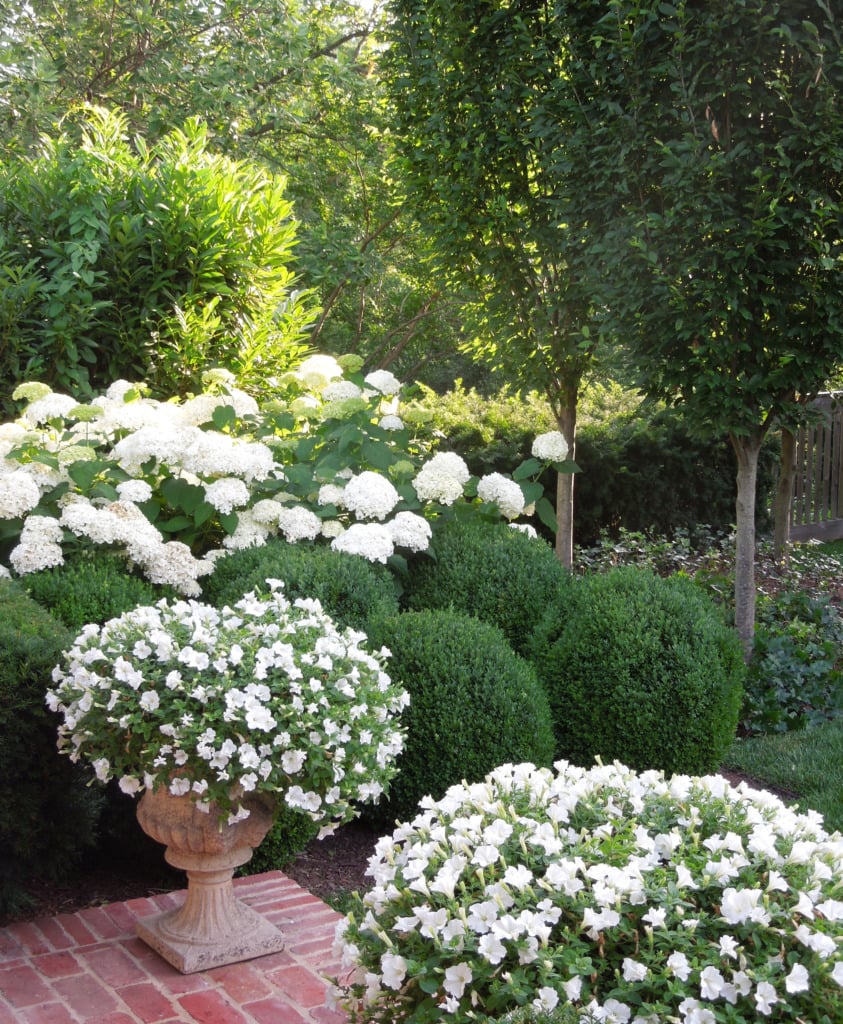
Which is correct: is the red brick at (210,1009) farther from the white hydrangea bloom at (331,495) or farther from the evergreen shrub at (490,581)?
the white hydrangea bloom at (331,495)

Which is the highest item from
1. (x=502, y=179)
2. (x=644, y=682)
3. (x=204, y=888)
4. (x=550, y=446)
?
(x=502, y=179)

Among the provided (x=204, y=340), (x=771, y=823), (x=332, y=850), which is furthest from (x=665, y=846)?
(x=204, y=340)

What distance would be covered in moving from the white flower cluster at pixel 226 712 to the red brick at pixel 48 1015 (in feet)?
1.77

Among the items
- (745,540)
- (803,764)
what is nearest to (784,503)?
(745,540)

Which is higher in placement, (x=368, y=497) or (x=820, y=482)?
(x=368, y=497)

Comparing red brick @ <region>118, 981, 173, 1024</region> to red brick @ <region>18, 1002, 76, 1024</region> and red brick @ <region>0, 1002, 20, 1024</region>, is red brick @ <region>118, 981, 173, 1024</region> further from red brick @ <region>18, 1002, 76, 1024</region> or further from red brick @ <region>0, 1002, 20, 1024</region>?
red brick @ <region>0, 1002, 20, 1024</region>

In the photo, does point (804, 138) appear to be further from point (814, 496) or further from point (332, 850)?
point (814, 496)

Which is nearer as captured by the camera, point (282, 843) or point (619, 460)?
point (282, 843)

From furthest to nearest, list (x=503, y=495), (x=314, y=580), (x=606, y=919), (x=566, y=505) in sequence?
(x=566, y=505)
(x=503, y=495)
(x=314, y=580)
(x=606, y=919)

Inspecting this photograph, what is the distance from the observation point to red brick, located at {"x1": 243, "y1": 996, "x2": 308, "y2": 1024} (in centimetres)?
260

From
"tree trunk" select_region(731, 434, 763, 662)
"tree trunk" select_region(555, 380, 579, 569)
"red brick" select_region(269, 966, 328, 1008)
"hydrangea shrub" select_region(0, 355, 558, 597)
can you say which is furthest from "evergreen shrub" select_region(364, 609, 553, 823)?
"tree trunk" select_region(555, 380, 579, 569)

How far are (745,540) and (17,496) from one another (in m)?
3.73

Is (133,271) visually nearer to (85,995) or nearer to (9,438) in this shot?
(9,438)

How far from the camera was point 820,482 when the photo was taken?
37.7ft
